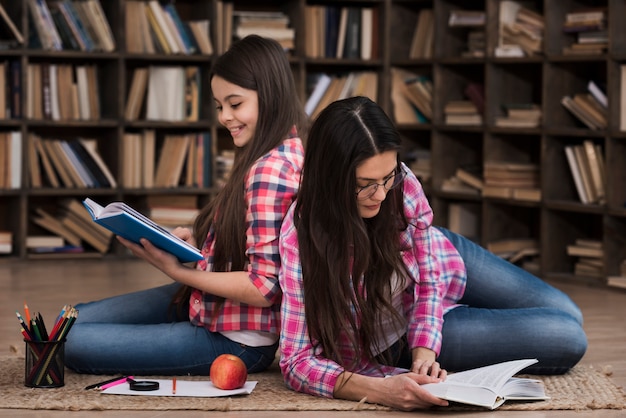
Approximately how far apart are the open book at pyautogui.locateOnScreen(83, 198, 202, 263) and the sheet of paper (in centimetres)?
30

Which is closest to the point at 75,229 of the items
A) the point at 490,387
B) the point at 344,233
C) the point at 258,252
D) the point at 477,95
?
the point at 477,95

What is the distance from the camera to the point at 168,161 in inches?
216

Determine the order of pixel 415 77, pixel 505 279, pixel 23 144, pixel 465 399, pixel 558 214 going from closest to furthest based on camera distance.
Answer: pixel 465 399 < pixel 505 279 < pixel 558 214 < pixel 23 144 < pixel 415 77

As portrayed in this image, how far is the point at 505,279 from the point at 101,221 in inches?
43.2

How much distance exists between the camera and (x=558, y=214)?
16.1 ft

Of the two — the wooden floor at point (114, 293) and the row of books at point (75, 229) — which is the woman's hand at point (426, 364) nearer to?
the wooden floor at point (114, 293)

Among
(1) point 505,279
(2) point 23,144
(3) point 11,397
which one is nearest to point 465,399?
(1) point 505,279

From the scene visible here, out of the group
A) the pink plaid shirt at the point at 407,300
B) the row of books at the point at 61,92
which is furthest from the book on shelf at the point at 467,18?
the pink plaid shirt at the point at 407,300

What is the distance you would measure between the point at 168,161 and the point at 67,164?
49cm

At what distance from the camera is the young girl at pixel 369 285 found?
2262mm

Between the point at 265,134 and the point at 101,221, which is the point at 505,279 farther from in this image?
the point at 101,221

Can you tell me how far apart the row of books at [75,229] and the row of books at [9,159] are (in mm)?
272

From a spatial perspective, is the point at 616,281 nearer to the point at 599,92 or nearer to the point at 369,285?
the point at 599,92

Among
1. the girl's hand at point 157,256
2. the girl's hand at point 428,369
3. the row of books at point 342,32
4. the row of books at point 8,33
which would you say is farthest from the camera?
the row of books at point 342,32
